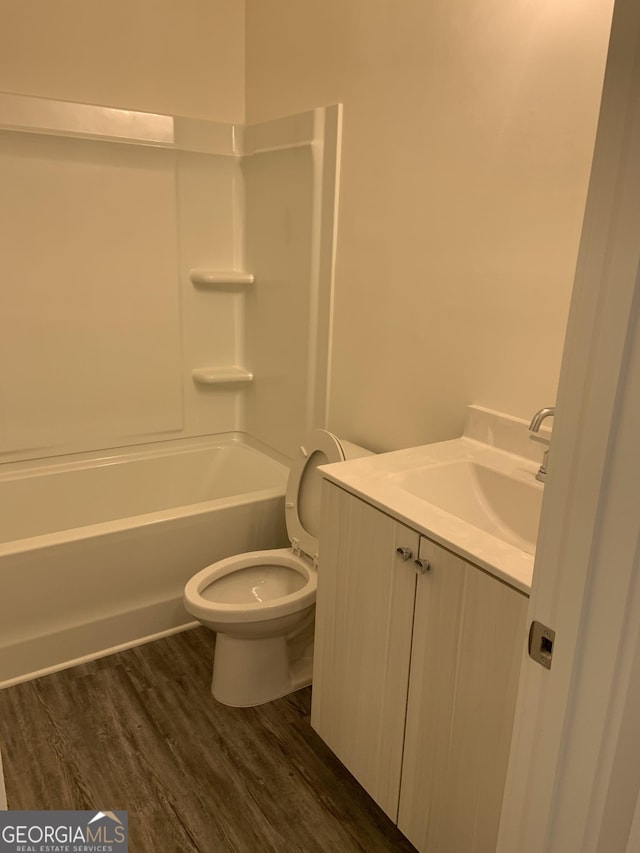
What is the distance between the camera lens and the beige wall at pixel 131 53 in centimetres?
244

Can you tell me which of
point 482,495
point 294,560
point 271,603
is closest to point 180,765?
point 271,603

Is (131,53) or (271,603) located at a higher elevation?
(131,53)

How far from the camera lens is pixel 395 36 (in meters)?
2.04

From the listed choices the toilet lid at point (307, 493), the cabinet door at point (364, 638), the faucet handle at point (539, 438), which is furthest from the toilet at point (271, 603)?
the faucet handle at point (539, 438)

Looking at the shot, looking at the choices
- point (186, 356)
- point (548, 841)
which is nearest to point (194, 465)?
point (186, 356)

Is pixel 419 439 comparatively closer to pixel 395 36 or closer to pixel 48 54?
pixel 395 36

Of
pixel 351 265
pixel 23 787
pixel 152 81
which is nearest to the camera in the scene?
pixel 23 787

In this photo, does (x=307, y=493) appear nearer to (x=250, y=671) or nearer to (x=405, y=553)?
(x=250, y=671)

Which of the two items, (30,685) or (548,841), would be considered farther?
(30,685)

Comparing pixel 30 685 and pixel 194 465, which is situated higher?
pixel 194 465

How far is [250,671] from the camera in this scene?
209 centimetres

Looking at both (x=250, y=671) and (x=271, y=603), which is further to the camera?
(x=250, y=671)

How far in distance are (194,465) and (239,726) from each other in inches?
55.4

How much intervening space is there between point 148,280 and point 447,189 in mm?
1491
